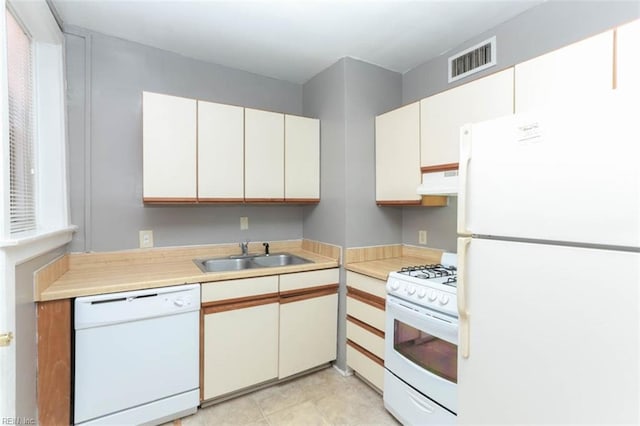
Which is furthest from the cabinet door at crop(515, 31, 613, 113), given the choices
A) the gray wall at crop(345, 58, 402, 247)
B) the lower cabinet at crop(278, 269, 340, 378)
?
the lower cabinet at crop(278, 269, 340, 378)

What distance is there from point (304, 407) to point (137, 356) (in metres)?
1.09

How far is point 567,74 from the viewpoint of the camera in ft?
4.57

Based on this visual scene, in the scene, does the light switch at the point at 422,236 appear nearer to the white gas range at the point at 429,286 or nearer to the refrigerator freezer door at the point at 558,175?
the white gas range at the point at 429,286

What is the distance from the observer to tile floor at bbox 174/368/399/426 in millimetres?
1901

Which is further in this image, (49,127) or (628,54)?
(49,127)

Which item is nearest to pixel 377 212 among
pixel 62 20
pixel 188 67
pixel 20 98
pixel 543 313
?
pixel 543 313

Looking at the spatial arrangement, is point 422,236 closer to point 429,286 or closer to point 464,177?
point 429,286

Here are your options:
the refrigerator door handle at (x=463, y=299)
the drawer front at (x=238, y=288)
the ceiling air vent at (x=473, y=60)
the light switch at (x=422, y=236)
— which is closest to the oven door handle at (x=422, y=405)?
the refrigerator door handle at (x=463, y=299)

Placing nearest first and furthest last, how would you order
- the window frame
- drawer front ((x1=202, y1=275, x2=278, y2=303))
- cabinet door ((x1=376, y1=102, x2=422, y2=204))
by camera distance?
the window frame, drawer front ((x1=202, y1=275, x2=278, y2=303)), cabinet door ((x1=376, y1=102, x2=422, y2=204))

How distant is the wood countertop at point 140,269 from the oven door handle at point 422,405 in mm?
1025

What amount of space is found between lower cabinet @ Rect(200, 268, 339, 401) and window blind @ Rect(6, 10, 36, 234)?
101 centimetres

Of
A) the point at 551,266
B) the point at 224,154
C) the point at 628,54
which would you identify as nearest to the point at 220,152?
the point at 224,154

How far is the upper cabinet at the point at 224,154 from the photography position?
2.07 metres

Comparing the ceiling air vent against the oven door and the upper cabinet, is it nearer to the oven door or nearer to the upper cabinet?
the upper cabinet
